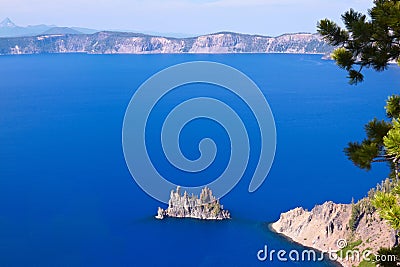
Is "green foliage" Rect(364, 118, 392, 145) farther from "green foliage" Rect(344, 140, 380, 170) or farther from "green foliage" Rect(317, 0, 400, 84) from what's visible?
"green foliage" Rect(317, 0, 400, 84)

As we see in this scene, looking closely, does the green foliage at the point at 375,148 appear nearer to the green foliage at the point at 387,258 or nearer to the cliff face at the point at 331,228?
the green foliage at the point at 387,258

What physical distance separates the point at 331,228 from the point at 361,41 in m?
29.2

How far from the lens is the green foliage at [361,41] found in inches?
254

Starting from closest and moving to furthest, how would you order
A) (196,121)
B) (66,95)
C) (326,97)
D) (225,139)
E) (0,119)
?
(225,139) → (196,121) → (0,119) → (326,97) → (66,95)

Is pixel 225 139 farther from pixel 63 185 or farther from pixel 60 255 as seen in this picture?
pixel 60 255

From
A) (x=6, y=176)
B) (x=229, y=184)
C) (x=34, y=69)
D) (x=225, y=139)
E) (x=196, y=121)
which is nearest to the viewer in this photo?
(x=229, y=184)

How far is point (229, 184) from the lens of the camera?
138 feet

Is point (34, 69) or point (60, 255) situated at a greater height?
point (34, 69)

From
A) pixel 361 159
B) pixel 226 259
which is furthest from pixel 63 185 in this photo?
pixel 361 159

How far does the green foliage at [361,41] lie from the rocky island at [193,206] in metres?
32.7

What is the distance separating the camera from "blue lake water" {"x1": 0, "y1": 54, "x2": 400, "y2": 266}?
33500 millimetres

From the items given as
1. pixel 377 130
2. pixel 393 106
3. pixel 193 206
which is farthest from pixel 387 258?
pixel 193 206

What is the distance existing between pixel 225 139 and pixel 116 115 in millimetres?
26021

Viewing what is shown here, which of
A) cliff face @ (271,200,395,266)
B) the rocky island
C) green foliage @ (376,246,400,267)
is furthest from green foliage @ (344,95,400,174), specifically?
the rocky island
